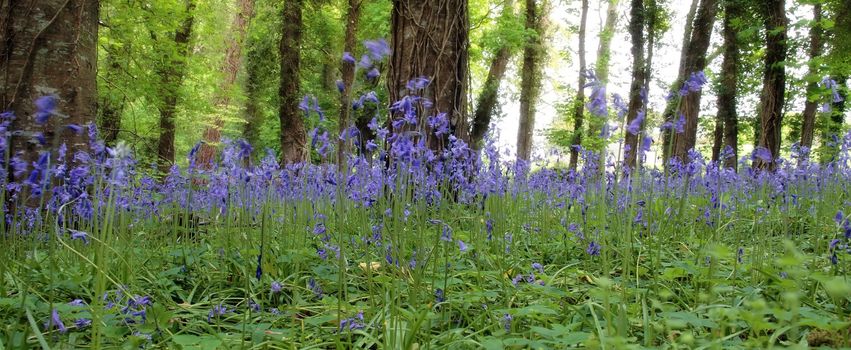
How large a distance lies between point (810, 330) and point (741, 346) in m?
0.45

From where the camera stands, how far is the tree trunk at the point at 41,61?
359cm

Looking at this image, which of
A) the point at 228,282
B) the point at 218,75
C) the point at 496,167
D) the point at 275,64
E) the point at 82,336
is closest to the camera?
the point at 82,336

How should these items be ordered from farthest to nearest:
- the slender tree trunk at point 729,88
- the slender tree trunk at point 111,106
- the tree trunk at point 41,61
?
the slender tree trunk at point 729,88 → the slender tree trunk at point 111,106 → the tree trunk at point 41,61

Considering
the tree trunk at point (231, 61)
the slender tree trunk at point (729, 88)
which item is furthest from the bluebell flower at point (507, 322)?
the slender tree trunk at point (729, 88)

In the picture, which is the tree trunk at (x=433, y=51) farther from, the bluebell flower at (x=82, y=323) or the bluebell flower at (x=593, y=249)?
the bluebell flower at (x=82, y=323)

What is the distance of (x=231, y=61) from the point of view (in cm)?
1312

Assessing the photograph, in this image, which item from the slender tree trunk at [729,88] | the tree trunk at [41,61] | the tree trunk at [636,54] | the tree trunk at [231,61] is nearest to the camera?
the tree trunk at [41,61]

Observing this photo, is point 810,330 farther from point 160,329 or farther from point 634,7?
point 634,7

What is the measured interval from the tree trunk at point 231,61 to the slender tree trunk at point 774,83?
11.4 m

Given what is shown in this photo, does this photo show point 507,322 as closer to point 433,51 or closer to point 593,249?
point 593,249

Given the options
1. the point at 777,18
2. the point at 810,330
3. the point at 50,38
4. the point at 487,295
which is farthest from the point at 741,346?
the point at 777,18

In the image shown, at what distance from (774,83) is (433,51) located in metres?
7.66

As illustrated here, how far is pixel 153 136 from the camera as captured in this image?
472 inches

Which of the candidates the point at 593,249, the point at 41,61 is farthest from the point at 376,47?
the point at 41,61
